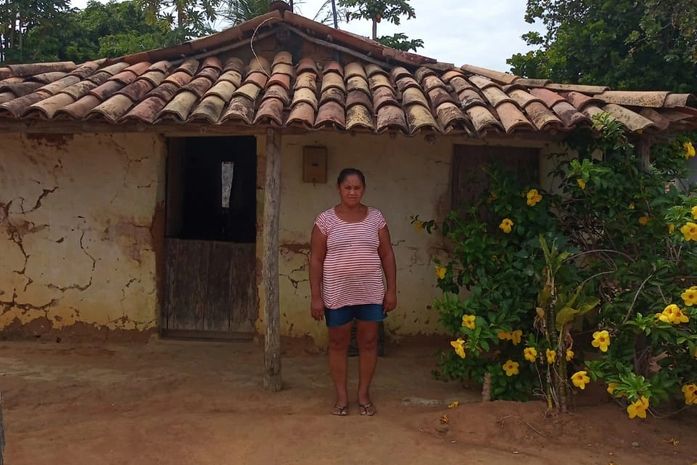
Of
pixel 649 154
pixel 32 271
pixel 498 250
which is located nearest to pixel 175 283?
pixel 32 271

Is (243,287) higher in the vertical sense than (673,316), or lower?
lower

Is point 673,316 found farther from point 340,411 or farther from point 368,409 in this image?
point 340,411

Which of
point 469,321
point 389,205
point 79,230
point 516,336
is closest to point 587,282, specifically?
point 516,336

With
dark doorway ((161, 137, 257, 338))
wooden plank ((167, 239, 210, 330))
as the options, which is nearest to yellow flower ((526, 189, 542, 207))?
dark doorway ((161, 137, 257, 338))

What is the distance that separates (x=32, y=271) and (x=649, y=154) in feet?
18.0

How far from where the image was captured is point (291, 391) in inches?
178

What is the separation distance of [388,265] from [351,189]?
0.61 meters

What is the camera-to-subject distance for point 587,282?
396 centimetres

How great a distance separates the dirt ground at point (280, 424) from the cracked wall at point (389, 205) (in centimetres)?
62

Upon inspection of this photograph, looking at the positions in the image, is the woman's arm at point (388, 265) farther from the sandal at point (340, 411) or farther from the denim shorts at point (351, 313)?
the sandal at point (340, 411)

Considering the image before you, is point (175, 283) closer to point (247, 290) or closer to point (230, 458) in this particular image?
point (247, 290)

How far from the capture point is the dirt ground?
3.45 metres

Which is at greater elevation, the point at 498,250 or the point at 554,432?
the point at 498,250

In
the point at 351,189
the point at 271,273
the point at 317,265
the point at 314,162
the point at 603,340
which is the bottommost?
the point at 603,340
